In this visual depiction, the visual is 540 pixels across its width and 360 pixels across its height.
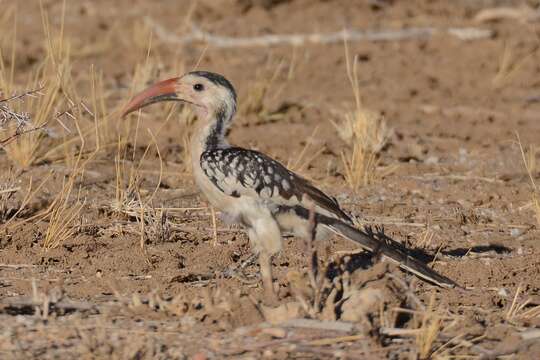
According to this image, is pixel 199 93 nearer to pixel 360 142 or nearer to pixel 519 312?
pixel 360 142

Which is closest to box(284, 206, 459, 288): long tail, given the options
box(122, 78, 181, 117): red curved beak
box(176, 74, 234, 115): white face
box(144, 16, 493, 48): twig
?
box(176, 74, 234, 115): white face

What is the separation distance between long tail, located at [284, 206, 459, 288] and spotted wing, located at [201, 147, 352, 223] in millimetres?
52

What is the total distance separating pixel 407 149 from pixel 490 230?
6.63 feet

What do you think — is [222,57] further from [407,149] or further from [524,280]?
[524,280]

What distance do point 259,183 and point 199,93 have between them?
73 cm

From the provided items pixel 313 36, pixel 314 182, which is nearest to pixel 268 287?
pixel 314 182

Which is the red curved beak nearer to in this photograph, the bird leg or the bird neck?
the bird neck

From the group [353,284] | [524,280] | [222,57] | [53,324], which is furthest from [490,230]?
[222,57]

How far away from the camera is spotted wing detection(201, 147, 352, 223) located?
5.58 m

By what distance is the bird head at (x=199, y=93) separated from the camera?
602cm

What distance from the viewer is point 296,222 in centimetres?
562

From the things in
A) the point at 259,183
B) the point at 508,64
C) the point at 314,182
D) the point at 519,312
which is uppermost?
the point at 508,64

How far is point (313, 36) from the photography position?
11.7 meters

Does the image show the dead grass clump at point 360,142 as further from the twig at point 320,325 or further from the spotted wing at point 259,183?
the twig at point 320,325
